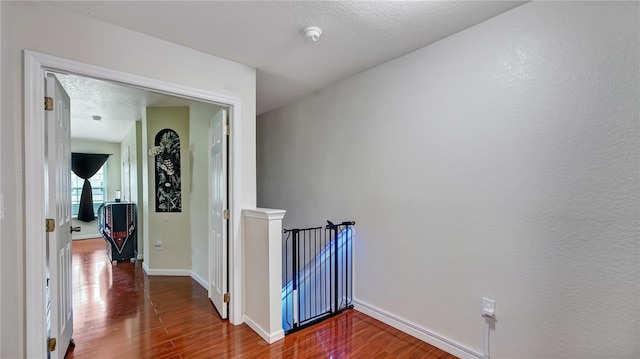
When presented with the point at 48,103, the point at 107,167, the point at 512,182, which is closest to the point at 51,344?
the point at 48,103

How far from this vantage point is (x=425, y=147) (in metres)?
2.36

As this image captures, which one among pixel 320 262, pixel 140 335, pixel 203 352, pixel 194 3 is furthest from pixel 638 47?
pixel 140 335

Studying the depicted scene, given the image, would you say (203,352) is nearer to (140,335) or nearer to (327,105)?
(140,335)

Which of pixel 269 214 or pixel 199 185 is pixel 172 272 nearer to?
pixel 199 185

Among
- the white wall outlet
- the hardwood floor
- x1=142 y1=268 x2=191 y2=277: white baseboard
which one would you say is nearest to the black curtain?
x1=142 y1=268 x2=191 y2=277: white baseboard

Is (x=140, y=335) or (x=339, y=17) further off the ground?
(x=339, y=17)

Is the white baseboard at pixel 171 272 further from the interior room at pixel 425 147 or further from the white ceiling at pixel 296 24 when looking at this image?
the white ceiling at pixel 296 24

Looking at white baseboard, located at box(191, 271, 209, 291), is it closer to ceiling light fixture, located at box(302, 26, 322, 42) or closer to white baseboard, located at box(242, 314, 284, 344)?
white baseboard, located at box(242, 314, 284, 344)

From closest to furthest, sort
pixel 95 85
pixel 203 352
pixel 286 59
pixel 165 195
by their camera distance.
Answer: pixel 203 352, pixel 286 59, pixel 95 85, pixel 165 195

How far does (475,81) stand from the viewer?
2.05 m

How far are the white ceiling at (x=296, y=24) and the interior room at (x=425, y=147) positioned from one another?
0.01 m

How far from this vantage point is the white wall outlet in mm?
1930

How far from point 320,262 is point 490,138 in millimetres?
2335

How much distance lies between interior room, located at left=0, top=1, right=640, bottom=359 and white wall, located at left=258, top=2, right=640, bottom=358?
10 millimetres
